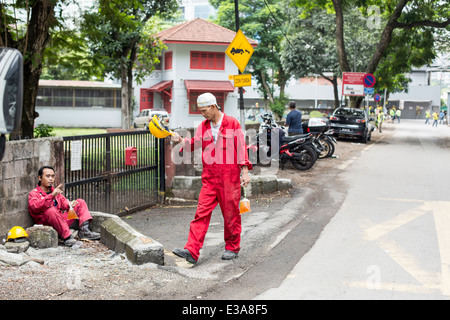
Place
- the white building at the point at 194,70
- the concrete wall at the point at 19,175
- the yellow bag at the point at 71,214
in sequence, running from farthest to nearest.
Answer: the white building at the point at 194,70, the yellow bag at the point at 71,214, the concrete wall at the point at 19,175

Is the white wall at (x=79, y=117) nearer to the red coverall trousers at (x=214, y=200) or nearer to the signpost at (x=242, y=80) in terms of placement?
the signpost at (x=242, y=80)

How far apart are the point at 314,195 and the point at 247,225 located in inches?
111

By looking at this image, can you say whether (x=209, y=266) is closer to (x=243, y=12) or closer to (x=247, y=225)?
(x=247, y=225)

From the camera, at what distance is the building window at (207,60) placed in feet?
137

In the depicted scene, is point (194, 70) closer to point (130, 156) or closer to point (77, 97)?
point (77, 97)

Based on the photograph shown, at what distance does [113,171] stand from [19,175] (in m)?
2.36

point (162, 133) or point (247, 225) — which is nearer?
point (162, 133)

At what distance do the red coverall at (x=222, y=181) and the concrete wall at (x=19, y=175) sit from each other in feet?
7.31

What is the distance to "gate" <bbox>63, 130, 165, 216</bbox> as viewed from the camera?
8.20 meters

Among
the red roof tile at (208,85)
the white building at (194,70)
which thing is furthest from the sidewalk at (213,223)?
the white building at (194,70)

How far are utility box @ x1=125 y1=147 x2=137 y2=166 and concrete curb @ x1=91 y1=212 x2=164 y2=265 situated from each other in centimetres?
194

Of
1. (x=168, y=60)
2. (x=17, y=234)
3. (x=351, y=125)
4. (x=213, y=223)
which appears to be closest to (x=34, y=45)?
(x=213, y=223)

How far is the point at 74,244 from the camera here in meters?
7.08
